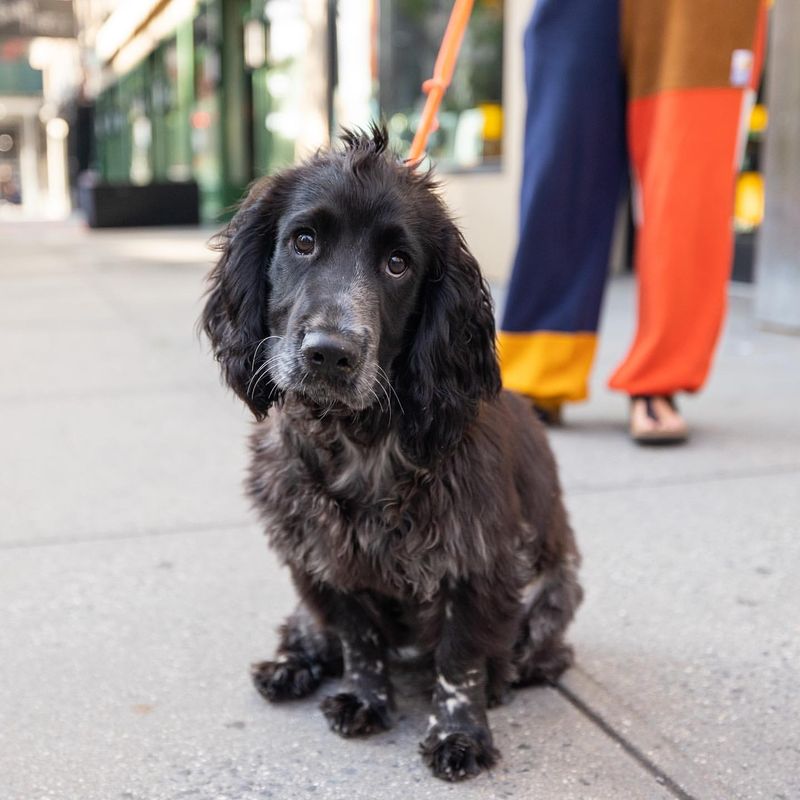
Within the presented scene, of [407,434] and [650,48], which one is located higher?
[650,48]

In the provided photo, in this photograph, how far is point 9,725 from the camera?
8.06ft

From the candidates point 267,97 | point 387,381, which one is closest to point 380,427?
point 387,381

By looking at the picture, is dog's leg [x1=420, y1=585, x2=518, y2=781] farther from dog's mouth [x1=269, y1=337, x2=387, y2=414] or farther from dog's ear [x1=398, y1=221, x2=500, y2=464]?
dog's mouth [x1=269, y1=337, x2=387, y2=414]

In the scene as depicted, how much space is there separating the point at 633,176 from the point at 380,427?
2883 millimetres

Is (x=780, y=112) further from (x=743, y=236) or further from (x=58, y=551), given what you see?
(x=58, y=551)

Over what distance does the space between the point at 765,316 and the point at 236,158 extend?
15900 millimetres

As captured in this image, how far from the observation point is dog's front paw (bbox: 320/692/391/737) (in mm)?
2412

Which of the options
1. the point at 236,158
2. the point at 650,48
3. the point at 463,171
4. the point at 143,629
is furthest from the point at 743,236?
the point at 236,158

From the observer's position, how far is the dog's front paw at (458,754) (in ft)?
7.36

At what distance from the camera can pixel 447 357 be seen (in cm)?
235

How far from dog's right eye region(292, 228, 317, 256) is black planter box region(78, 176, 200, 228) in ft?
60.9

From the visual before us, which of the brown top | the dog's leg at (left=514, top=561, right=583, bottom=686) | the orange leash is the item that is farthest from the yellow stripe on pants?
the dog's leg at (left=514, top=561, right=583, bottom=686)

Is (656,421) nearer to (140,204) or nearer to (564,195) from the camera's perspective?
(564,195)

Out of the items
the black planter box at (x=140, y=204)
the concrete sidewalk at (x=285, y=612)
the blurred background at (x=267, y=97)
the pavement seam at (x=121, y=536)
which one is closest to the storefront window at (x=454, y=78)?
the blurred background at (x=267, y=97)
